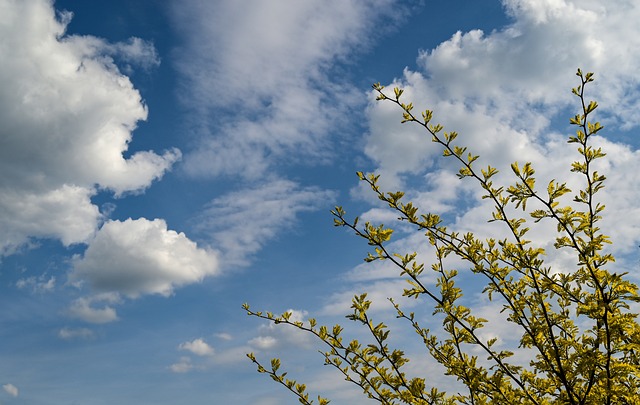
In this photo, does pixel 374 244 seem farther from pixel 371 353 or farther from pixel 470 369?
pixel 470 369

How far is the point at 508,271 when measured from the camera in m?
5.36

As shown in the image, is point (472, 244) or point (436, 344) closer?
point (472, 244)

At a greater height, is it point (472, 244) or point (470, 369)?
point (472, 244)

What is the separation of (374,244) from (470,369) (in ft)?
5.44

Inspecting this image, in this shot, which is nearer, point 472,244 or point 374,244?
point 374,244

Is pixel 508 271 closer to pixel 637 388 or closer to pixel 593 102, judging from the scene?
pixel 593 102

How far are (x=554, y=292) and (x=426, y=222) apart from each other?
5.69 ft

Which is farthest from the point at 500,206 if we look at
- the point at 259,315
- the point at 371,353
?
the point at 259,315

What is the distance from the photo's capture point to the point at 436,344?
5.81 meters

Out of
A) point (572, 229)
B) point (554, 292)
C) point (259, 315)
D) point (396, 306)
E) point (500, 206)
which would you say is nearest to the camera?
point (572, 229)

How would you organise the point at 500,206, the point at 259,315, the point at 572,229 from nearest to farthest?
the point at 572,229 < the point at 500,206 < the point at 259,315

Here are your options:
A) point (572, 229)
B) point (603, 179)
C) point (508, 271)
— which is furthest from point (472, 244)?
point (603, 179)

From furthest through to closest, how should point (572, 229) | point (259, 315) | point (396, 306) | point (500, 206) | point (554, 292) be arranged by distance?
1. point (259, 315)
2. point (396, 306)
3. point (554, 292)
4. point (500, 206)
5. point (572, 229)

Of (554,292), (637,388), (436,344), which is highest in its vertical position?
(554,292)
